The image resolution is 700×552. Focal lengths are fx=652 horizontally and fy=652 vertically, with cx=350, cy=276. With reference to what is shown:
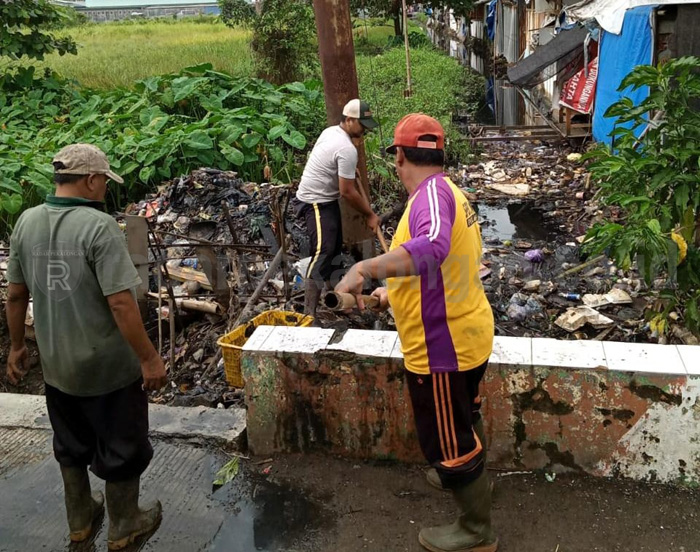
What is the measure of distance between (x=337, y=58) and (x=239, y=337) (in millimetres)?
2142

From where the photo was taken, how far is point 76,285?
2746 mm

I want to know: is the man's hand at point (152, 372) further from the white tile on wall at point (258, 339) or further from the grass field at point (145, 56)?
the grass field at point (145, 56)

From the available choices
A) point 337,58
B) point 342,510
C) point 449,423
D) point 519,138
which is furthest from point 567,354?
point 519,138

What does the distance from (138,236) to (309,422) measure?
2.26 m

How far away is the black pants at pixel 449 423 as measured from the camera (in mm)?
2633

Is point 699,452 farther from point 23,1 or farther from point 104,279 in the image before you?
point 23,1

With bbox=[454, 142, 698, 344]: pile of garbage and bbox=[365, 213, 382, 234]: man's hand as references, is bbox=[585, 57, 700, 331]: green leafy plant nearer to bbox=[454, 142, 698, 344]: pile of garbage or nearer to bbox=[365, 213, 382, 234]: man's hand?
bbox=[454, 142, 698, 344]: pile of garbage

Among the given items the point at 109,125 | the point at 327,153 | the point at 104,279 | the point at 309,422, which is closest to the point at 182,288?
the point at 327,153

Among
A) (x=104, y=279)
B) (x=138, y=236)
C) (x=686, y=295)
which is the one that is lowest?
(x=686, y=295)

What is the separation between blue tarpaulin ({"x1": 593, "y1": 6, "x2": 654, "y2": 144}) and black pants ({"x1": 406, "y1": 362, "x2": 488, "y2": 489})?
6.23 m

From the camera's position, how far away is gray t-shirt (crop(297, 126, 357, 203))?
5023 millimetres

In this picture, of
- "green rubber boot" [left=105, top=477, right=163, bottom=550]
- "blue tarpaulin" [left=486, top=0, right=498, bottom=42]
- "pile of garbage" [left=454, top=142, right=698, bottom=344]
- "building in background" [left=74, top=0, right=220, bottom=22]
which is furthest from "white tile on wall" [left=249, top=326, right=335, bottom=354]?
"building in background" [left=74, top=0, right=220, bottom=22]

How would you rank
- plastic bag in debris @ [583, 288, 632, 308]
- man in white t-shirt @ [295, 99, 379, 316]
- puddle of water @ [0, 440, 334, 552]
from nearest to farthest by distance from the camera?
puddle of water @ [0, 440, 334, 552] → man in white t-shirt @ [295, 99, 379, 316] → plastic bag in debris @ [583, 288, 632, 308]

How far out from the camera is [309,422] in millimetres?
3484
